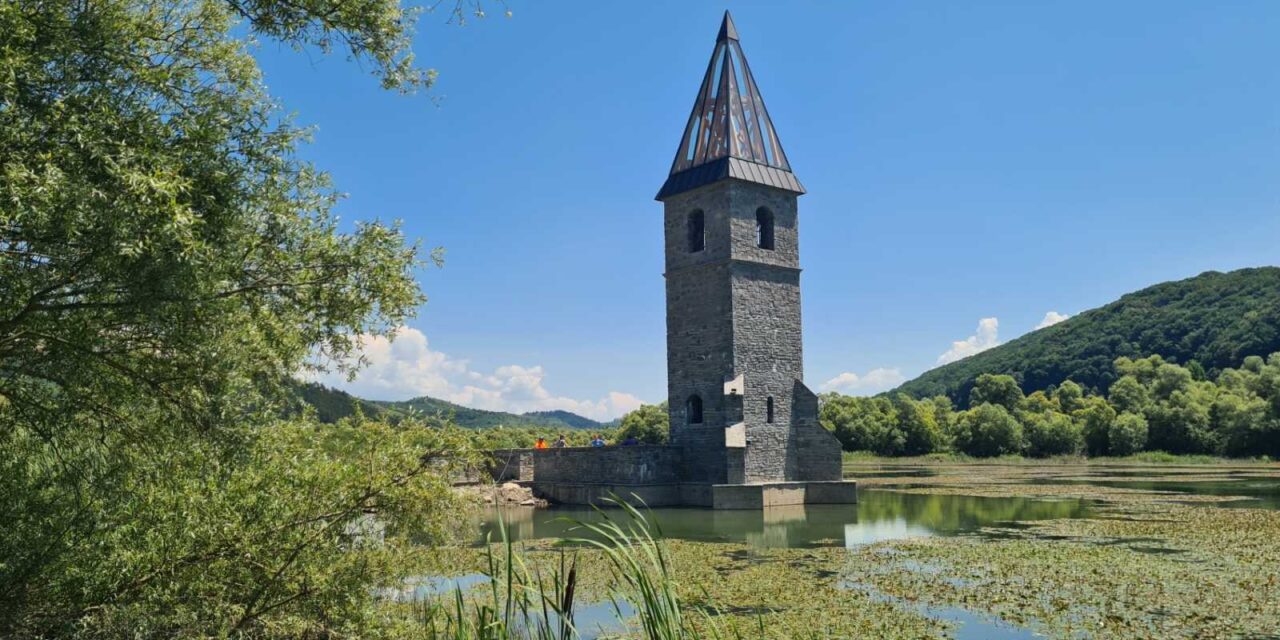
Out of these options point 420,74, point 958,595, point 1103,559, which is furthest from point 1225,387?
point 420,74

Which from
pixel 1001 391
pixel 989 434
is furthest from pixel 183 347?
pixel 1001 391

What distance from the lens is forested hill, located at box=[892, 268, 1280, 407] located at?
6222 cm

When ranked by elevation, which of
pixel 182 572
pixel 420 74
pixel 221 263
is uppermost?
pixel 420 74

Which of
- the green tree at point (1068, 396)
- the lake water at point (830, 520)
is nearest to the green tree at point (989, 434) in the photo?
the green tree at point (1068, 396)

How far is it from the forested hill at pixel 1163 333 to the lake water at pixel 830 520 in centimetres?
4994

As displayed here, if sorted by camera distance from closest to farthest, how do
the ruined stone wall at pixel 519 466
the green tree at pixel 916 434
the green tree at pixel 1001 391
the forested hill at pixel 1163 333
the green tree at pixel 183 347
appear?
the green tree at pixel 183 347 → the ruined stone wall at pixel 519 466 → the green tree at pixel 916 434 → the forested hill at pixel 1163 333 → the green tree at pixel 1001 391

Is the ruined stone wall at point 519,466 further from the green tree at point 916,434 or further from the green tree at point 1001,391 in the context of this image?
the green tree at point 1001,391

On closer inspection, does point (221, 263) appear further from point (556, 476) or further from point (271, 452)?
point (556, 476)

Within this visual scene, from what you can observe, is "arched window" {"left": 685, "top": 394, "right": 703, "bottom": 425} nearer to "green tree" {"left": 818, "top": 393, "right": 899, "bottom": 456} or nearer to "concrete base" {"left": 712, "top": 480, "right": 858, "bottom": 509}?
"concrete base" {"left": 712, "top": 480, "right": 858, "bottom": 509}

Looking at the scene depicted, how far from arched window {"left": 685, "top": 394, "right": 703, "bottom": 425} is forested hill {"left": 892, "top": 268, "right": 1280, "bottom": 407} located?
52.3 metres

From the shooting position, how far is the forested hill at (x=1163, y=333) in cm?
6222

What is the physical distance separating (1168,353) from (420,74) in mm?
75038

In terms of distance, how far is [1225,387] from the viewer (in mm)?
50469

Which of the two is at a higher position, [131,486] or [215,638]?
[131,486]
